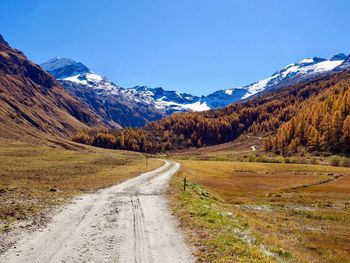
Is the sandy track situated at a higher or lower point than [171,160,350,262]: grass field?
higher

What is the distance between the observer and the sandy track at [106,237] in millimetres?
18625

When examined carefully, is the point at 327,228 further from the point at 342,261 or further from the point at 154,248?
the point at 154,248

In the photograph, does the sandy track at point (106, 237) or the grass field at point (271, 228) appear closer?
the sandy track at point (106, 237)

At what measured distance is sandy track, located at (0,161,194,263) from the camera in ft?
61.1

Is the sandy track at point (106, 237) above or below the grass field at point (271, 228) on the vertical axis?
above

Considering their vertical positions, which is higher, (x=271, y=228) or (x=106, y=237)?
(x=106, y=237)

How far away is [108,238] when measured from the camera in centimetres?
2239

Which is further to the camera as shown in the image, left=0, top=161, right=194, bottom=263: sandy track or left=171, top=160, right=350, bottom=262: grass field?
left=171, top=160, right=350, bottom=262: grass field

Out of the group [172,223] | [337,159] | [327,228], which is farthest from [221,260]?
[337,159]


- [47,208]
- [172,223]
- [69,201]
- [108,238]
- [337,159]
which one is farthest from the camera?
[337,159]

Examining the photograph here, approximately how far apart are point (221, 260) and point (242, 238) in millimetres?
5574

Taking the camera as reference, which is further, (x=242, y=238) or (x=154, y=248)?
(x=242, y=238)

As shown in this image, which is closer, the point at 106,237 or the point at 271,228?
the point at 106,237

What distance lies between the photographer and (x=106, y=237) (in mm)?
22641
